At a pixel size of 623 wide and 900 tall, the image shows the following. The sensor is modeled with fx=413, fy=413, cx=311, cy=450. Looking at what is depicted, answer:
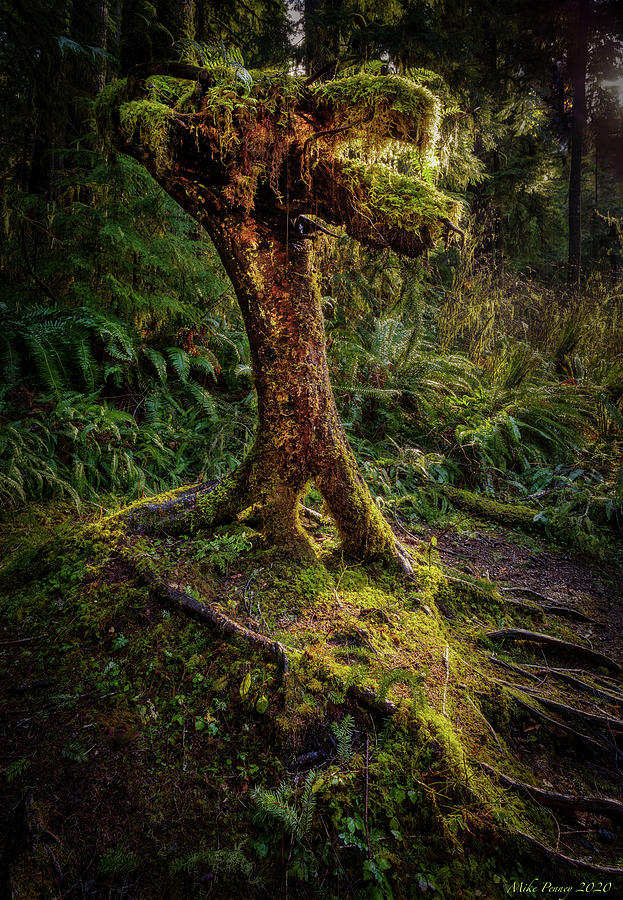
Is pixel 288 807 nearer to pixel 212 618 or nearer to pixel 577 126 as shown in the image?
pixel 212 618

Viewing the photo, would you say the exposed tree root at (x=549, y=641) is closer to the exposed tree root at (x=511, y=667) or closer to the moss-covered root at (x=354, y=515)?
the exposed tree root at (x=511, y=667)

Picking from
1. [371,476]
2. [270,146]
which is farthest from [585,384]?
[270,146]

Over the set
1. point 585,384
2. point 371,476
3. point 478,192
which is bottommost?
point 371,476

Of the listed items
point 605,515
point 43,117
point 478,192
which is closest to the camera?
point 43,117

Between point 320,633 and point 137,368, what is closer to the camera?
point 320,633

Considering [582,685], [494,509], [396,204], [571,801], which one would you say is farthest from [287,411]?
[494,509]

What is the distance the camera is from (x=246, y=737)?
1.41m

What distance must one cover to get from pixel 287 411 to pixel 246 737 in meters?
1.41

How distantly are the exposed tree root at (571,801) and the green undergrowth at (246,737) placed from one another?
53 mm

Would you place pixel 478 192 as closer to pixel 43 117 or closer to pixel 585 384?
pixel 585 384

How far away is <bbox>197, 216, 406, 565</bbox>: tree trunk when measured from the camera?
2.04 metres

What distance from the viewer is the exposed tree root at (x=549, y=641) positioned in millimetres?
2236

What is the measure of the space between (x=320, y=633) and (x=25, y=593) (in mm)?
1419

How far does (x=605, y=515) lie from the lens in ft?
12.2
